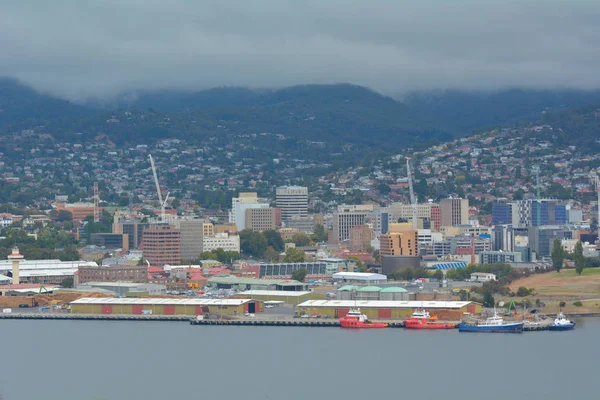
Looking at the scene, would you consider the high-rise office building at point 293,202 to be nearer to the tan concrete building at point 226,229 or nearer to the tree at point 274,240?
the tan concrete building at point 226,229

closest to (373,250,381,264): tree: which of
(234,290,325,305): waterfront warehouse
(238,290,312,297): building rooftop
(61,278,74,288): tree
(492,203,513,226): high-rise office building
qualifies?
(61,278,74,288): tree

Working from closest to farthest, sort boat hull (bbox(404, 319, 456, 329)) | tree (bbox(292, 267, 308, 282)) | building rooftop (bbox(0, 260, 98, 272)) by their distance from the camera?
boat hull (bbox(404, 319, 456, 329))
tree (bbox(292, 267, 308, 282))
building rooftop (bbox(0, 260, 98, 272))

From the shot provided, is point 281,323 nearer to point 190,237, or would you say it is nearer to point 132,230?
point 190,237

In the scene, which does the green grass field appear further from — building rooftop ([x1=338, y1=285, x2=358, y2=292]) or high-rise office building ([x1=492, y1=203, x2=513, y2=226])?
high-rise office building ([x1=492, y1=203, x2=513, y2=226])

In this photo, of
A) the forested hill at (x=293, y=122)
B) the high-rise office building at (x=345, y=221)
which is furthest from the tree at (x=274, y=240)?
the forested hill at (x=293, y=122)

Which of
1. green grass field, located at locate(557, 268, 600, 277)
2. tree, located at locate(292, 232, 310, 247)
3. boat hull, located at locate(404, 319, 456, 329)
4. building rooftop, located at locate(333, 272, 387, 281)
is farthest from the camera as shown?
tree, located at locate(292, 232, 310, 247)
